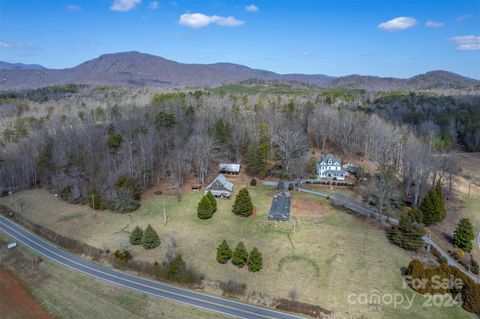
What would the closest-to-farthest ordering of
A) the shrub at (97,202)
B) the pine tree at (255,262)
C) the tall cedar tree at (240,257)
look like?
the pine tree at (255,262), the tall cedar tree at (240,257), the shrub at (97,202)

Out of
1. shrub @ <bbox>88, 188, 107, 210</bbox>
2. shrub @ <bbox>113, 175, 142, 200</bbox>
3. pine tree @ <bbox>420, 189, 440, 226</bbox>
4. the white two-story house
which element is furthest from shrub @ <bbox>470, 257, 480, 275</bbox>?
shrub @ <bbox>88, 188, 107, 210</bbox>

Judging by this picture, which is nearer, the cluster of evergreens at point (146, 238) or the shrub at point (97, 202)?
the cluster of evergreens at point (146, 238)

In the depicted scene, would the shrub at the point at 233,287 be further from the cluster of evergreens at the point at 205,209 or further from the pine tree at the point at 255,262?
the cluster of evergreens at the point at 205,209

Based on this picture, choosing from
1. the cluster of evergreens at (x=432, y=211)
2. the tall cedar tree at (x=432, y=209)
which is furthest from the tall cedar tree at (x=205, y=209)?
the tall cedar tree at (x=432, y=209)

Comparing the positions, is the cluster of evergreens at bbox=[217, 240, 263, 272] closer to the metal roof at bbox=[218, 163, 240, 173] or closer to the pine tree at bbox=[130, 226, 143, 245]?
the pine tree at bbox=[130, 226, 143, 245]

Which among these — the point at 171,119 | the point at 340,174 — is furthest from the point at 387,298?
the point at 171,119

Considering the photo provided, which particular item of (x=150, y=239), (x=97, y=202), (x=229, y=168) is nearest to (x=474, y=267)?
(x=150, y=239)
